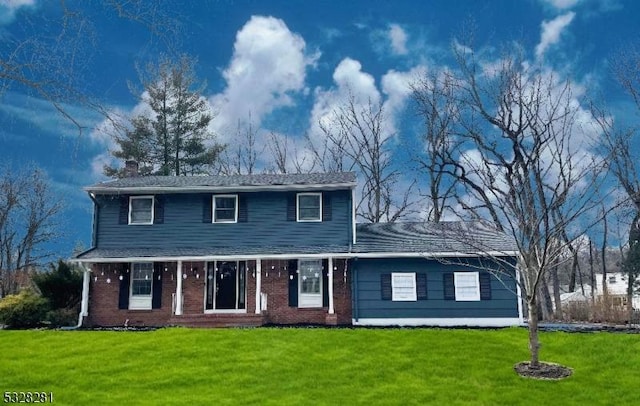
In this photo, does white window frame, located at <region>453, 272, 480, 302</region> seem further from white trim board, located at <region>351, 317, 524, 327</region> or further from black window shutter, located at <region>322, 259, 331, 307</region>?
black window shutter, located at <region>322, 259, 331, 307</region>

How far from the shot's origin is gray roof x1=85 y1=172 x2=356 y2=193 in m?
Result: 20.0

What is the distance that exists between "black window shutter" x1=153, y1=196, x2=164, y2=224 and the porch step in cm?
366

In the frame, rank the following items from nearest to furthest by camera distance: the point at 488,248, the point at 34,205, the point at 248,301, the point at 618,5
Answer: the point at 488,248
the point at 248,301
the point at 618,5
the point at 34,205

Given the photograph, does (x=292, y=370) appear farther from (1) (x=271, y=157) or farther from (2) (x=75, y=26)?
(1) (x=271, y=157)

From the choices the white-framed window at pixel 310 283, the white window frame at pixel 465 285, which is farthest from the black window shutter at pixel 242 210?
the white window frame at pixel 465 285

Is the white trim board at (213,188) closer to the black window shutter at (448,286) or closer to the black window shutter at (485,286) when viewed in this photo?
the black window shutter at (448,286)

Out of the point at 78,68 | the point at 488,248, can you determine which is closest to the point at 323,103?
the point at 488,248

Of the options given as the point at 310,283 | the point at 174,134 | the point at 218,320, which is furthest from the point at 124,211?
the point at 174,134

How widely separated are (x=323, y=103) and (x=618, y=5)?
1654cm

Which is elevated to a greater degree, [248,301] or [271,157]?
[271,157]

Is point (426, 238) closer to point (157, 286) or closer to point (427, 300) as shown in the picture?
point (427, 300)

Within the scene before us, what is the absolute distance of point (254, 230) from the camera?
20.3m

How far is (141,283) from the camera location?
2000 cm

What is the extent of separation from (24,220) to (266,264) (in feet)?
69.4
